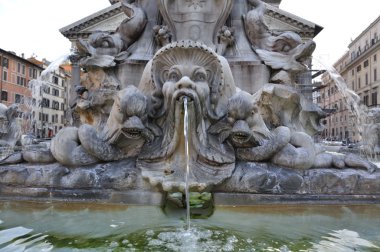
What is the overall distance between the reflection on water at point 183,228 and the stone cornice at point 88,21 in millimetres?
41579

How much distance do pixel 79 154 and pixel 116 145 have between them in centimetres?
39

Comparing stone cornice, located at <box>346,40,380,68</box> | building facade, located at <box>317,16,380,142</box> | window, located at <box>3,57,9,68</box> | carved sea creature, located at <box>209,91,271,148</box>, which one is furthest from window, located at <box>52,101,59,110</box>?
carved sea creature, located at <box>209,91,271,148</box>

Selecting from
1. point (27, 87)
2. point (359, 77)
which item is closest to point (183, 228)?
point (27, 87)

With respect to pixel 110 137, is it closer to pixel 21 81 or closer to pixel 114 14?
pixel 114 14

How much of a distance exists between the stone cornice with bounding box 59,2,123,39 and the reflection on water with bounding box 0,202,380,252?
136 feet

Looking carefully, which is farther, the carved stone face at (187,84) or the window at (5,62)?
the window at (5,62)

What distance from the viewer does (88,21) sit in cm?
4378

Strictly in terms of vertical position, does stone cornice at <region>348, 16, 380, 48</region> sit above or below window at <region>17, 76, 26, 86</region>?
above

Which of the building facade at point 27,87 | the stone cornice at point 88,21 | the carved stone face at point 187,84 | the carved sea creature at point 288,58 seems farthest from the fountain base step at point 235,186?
the building facade at point 27,87

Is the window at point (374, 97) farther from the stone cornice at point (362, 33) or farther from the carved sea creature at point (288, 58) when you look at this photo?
the carved sea creature at point (288, 58)

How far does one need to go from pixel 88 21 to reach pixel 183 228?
44332 mm

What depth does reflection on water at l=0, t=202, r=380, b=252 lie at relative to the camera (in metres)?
2.71

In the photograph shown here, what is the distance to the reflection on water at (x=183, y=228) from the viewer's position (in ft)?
8.89

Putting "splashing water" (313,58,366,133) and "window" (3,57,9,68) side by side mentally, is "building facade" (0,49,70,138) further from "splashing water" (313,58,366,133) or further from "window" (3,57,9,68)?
"splashing water" (313,58,366,133)
